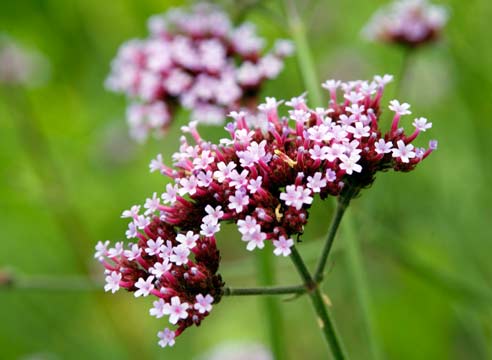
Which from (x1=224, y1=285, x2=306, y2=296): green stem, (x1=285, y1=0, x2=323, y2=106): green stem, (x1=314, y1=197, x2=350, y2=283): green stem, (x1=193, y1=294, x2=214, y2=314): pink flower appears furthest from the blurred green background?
(x1=193, y1=294, x2=214, y2=314): pink flower

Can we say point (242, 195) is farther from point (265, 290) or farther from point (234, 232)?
point (234, 232)

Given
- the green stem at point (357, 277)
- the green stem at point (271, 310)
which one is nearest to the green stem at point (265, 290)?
the green stem at point (357, 277)

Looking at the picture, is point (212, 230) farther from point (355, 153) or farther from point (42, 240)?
point (42, 240)

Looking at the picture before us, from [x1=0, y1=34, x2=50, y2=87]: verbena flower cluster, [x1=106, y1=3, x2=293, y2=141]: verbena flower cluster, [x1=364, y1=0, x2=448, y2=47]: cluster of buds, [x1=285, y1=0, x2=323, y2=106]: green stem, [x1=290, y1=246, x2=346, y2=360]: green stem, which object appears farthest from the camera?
[x1=0, y1=34, x2=50, y2=87]: verbena flower cluster

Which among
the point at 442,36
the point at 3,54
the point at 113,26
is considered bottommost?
the point at 442,36

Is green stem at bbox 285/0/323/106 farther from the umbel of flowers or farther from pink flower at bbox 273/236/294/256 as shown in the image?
pink flower at bbox 273/236/294/256

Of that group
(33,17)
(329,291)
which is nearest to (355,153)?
(329,291)
